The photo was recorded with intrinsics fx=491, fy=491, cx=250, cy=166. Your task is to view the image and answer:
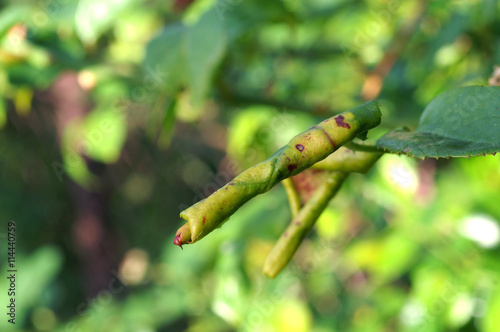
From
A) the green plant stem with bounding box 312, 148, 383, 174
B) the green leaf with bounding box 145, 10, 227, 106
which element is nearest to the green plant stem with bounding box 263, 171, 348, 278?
the green plant stem with bounding box 312, 148, 383, 174

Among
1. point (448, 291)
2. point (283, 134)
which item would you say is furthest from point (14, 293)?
point (448, 291)

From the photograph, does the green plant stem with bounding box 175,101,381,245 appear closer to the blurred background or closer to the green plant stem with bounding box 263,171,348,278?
the green plant stem with bounding box 263,171,348,278

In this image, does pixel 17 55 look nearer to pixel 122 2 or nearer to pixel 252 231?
pixel 122 2

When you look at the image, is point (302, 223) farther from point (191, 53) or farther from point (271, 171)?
point (191, 53)

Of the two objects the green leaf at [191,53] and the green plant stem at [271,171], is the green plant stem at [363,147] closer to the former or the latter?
the green plant stem at [271,171]

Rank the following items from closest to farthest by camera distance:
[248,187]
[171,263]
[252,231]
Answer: [248,187] → [252,231] → [171,263]


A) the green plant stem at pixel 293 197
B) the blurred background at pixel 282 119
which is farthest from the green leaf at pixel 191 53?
the green plant stem at pixel 293 197

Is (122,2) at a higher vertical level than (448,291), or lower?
higher
